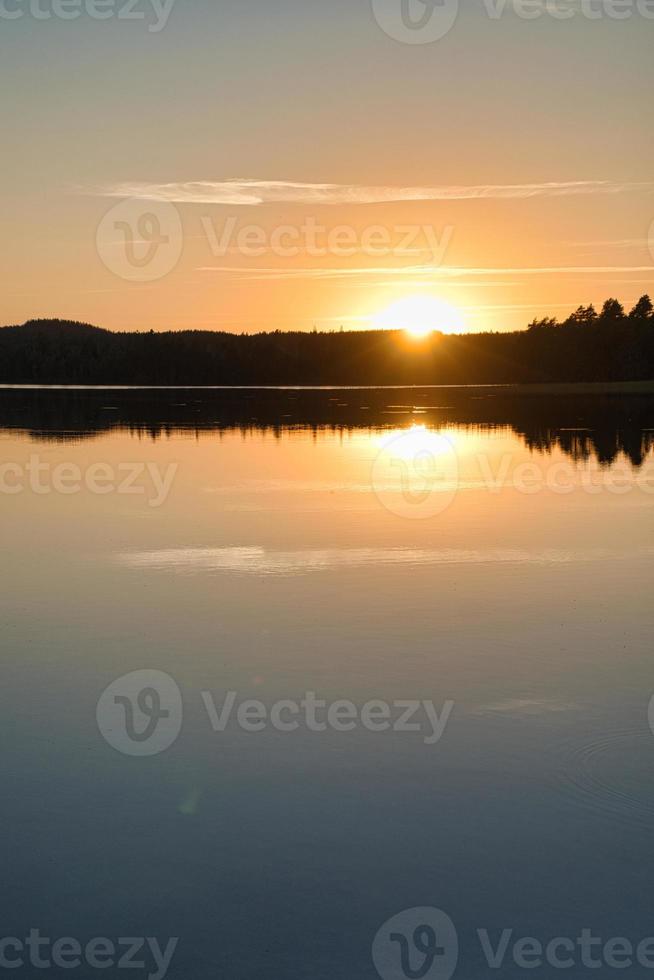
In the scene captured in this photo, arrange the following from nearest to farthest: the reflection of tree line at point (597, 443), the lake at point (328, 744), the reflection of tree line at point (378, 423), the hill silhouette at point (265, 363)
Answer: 1. the lake at point (328, 744)
2. the reflection of tree line at point (597, 443)
3. the reflection of tree line at point (378, 423)
4. the hill silhouette at point (265, 363)

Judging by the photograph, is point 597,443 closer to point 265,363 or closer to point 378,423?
point 378,423

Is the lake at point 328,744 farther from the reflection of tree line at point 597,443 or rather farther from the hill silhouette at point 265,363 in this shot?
the hill silhouette at point 265,363

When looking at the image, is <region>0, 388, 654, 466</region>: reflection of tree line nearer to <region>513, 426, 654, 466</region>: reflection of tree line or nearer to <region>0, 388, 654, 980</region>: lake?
<region>513, 426, 654, 466</region>: reflection of tree line

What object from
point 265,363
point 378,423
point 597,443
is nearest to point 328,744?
point 597,443

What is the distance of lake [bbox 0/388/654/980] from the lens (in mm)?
5559

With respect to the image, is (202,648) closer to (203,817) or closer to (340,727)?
(340,727)

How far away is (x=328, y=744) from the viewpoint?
7.89 metres

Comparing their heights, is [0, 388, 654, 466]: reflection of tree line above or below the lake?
above

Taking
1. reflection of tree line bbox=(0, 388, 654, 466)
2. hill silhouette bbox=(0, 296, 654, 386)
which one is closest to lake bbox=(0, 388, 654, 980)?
reflection of tree line bbox=(0, 388, 654, 466)

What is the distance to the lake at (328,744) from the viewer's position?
5.56 metres

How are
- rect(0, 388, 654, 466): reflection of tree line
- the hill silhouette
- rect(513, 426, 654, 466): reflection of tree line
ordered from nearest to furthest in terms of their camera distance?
rect(513, 426, 654, 466): reflection of tree line → rect(0, 388, 654, 466): reflection of tree line → the hill silhouette

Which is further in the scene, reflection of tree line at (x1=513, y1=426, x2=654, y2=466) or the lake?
reflection of tree line at (x1=513, y1=426, x2=654, y2=466)

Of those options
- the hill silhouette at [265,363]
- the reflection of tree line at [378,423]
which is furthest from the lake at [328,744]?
the hill silhouette at [265,363]

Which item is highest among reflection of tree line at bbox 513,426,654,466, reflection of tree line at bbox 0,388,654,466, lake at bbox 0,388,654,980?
reflection of tree line at bbox 0,388,654,466
